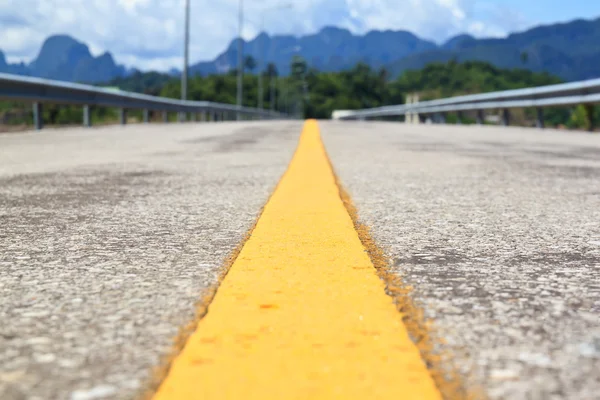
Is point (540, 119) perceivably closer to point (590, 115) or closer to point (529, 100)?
point (529, 100)

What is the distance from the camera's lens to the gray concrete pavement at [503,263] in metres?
1.44

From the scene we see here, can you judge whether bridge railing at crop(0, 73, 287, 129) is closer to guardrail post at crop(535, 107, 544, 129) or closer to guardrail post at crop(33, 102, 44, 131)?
guardrail post at crop(33, 102, 44, 131)

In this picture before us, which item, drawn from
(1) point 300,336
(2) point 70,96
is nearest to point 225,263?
(1) point 300,336

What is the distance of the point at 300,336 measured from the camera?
1588 millimetres

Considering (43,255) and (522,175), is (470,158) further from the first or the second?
(43,255)

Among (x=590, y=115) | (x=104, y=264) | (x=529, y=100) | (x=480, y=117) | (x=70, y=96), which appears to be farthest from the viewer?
(x=480, y=117)

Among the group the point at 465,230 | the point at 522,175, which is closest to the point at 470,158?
the point at 522,175

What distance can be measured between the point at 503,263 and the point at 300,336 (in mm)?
1034

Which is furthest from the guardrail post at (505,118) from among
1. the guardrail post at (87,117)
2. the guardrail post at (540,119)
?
the guardrail post at (87,117)

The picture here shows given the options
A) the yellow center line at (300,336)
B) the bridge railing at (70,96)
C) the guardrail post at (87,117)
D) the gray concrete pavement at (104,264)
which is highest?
the bridge railing at (70,96)

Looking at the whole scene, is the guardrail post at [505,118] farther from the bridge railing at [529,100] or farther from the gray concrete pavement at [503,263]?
the gray concrete pavement at [503,263]

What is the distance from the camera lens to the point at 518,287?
2062mm

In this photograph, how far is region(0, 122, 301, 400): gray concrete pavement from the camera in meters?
1.40

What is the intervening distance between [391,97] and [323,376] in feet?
543
